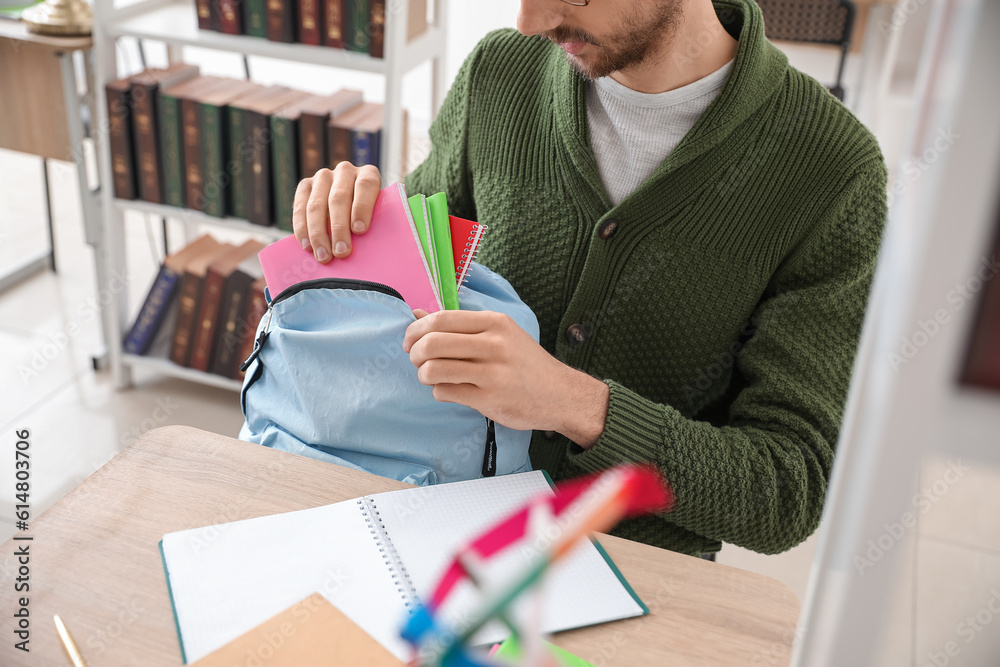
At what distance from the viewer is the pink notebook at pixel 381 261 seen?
89 centimetres

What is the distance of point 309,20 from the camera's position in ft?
6.29

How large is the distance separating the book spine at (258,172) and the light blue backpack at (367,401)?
129 cm

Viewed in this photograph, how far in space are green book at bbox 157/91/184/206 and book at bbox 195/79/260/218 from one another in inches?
2.5

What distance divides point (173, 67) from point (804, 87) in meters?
1.76

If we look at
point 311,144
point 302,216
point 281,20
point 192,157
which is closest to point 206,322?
point 192,157

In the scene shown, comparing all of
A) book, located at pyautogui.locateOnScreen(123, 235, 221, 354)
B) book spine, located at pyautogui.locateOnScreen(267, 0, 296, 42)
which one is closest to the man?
book spine, located at pyautogui.locateOnScreen(267, 0, 296, 42)

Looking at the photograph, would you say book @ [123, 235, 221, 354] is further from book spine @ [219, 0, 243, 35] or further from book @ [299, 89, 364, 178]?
book spine @ [219, 0, 243, 35]

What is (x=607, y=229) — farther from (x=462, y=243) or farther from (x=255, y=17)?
(x=255, y=17)

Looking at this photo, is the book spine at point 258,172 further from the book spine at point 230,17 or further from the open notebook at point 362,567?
the open notebook at point 362,567

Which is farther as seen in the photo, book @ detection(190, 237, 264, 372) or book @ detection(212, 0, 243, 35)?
book @ detection(190, 237, 264, 372)

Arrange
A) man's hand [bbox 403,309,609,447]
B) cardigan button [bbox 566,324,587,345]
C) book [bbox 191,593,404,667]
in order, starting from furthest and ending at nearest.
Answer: cardigan button [bbox 566,324,587,345], man's hand [bbox 403,309,609,447], book [bbox 191,593,404,667]

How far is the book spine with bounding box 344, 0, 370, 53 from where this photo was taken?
1866 mm

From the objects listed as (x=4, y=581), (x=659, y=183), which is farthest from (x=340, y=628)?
(x=659, y=183)

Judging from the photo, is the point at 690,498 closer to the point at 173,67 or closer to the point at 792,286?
the point at 792,286
